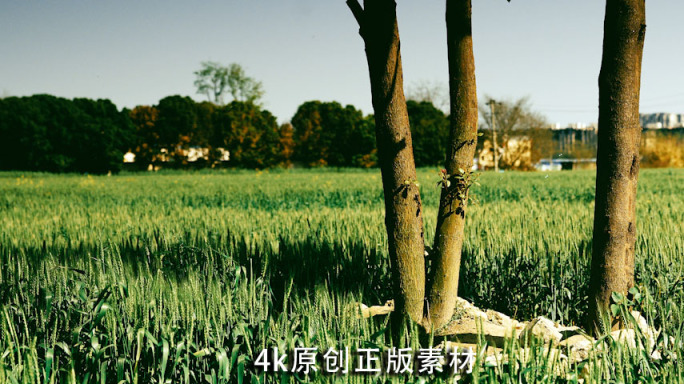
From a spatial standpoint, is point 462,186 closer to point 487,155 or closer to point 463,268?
point 463,268

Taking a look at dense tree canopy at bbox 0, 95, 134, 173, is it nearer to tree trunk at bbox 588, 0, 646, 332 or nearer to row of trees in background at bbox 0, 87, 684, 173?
row of trees in background at bbox 0, 87, 684, 173

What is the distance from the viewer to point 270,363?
210 centimetres

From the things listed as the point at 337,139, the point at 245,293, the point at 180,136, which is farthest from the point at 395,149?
the point at 337,139

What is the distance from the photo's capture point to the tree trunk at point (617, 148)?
2867 mm

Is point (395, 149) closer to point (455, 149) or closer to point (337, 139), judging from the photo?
point (455, 149)

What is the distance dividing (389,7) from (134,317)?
204 centimetres

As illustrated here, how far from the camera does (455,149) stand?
9.84ft

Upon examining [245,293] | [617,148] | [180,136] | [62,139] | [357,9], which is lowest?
[245,293]

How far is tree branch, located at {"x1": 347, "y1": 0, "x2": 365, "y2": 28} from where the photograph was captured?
114 inches

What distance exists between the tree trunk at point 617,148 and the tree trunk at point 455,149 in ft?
2.32

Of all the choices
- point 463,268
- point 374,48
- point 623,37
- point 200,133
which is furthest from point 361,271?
point 200,133

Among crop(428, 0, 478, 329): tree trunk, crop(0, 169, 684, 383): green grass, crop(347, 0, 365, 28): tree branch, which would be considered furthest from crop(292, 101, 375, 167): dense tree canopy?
crop(347, 0, 365, 28): tree branch

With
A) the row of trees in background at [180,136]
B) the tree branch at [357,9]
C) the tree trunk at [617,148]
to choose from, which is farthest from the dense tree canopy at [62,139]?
the tree trunk at [617,148]

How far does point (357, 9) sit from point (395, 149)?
31.0 inches
